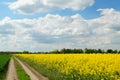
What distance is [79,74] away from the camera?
21781 mm

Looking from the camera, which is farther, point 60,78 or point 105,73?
point 60,78

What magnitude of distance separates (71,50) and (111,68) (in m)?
69.9

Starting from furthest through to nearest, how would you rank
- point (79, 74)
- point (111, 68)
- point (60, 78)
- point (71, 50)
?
point (71, 50)
point (60, 78)
point (79, 74)
point (111, 68)

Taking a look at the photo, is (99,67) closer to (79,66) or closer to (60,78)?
(79,66)

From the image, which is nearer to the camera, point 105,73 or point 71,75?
point 105,73

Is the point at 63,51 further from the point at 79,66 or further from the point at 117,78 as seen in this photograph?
the point at 117,78

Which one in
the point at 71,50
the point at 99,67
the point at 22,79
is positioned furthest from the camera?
the point at 71,50

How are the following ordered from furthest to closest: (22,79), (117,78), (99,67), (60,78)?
(22,79)
(60,78)
(99,67)
(117,78)

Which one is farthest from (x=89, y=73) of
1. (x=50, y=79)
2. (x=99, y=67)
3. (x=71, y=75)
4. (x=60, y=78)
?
(x=50, y=79)

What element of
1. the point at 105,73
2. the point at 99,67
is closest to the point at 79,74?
the point at 99,67

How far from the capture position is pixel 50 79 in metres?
29.2

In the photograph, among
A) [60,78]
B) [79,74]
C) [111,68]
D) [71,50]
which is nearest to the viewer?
[111,68]

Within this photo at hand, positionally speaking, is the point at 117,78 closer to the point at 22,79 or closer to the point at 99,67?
the point at 99,67

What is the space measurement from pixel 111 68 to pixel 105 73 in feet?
1.43
